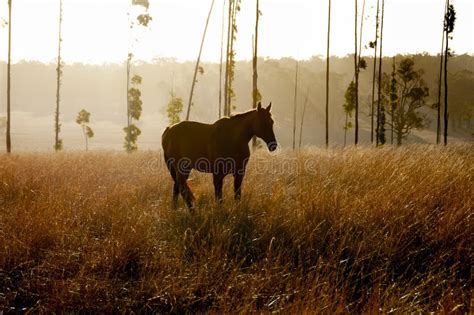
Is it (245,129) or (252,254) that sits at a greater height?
(245,129)

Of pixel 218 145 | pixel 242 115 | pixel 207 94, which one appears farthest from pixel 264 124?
pixel 207 94

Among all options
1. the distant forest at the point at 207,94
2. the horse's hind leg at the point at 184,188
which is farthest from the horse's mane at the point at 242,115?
the distant forest at the point at 207,94

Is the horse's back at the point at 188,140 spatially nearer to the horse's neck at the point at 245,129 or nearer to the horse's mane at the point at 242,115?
the horse's mane at the point at 242,115

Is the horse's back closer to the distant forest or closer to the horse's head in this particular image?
the horse's head

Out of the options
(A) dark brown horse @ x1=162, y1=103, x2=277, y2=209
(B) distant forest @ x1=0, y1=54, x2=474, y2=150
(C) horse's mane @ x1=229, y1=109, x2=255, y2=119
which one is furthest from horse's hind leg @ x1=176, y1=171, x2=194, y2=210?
(B) distant forest @ x1=0, y1=54, x2=474, y2=150

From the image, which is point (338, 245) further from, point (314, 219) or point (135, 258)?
point (135, 258)

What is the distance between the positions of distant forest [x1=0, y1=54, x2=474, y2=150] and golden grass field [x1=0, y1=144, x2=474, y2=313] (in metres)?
60.1

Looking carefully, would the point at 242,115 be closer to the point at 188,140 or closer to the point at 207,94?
the point at 188,140

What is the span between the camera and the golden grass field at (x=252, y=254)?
3.50m

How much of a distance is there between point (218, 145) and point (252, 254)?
9.84 feet

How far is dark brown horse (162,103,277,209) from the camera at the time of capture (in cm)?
689

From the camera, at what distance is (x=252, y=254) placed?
4473 millimetres

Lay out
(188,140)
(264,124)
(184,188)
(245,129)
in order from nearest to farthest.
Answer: (264,124), (245,129), (184,188), (188,140)

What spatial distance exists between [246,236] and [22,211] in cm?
307
